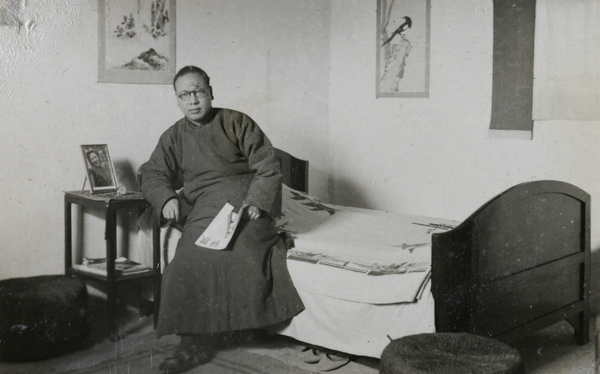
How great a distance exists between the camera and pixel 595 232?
321 cm

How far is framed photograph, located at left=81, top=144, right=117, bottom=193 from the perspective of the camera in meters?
2.80

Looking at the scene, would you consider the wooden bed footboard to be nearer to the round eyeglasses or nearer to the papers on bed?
the papers on bed

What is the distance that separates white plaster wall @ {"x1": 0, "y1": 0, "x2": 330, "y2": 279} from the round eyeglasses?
0.82 ft

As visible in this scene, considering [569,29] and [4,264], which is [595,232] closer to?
Answer: [569,29]

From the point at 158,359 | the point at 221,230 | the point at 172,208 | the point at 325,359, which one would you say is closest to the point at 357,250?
the point at 325,359

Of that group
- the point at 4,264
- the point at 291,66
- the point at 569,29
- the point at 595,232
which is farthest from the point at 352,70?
the point at 4,264

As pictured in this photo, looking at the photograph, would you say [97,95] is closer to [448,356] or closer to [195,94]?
[195,94]

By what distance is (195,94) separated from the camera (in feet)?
9.09

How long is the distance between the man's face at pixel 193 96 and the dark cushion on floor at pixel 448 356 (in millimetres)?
1275

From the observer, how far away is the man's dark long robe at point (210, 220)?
8.74ft

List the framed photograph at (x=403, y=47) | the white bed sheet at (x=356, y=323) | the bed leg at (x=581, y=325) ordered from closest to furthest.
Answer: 1. the white bed sheet at (x=356, y=323)
2. the bed leg at (x=581, y=325)
3. the framed photograph at (x=403, y=47)

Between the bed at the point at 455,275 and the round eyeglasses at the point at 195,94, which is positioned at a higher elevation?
the round eyeglasses at the point at 195,94

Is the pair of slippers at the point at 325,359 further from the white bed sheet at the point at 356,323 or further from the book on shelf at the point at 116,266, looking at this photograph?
the book on shelf at the point at 116,266

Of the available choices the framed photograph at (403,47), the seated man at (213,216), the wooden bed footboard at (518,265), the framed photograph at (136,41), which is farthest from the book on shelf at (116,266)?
the framed photograph at (403,47)
